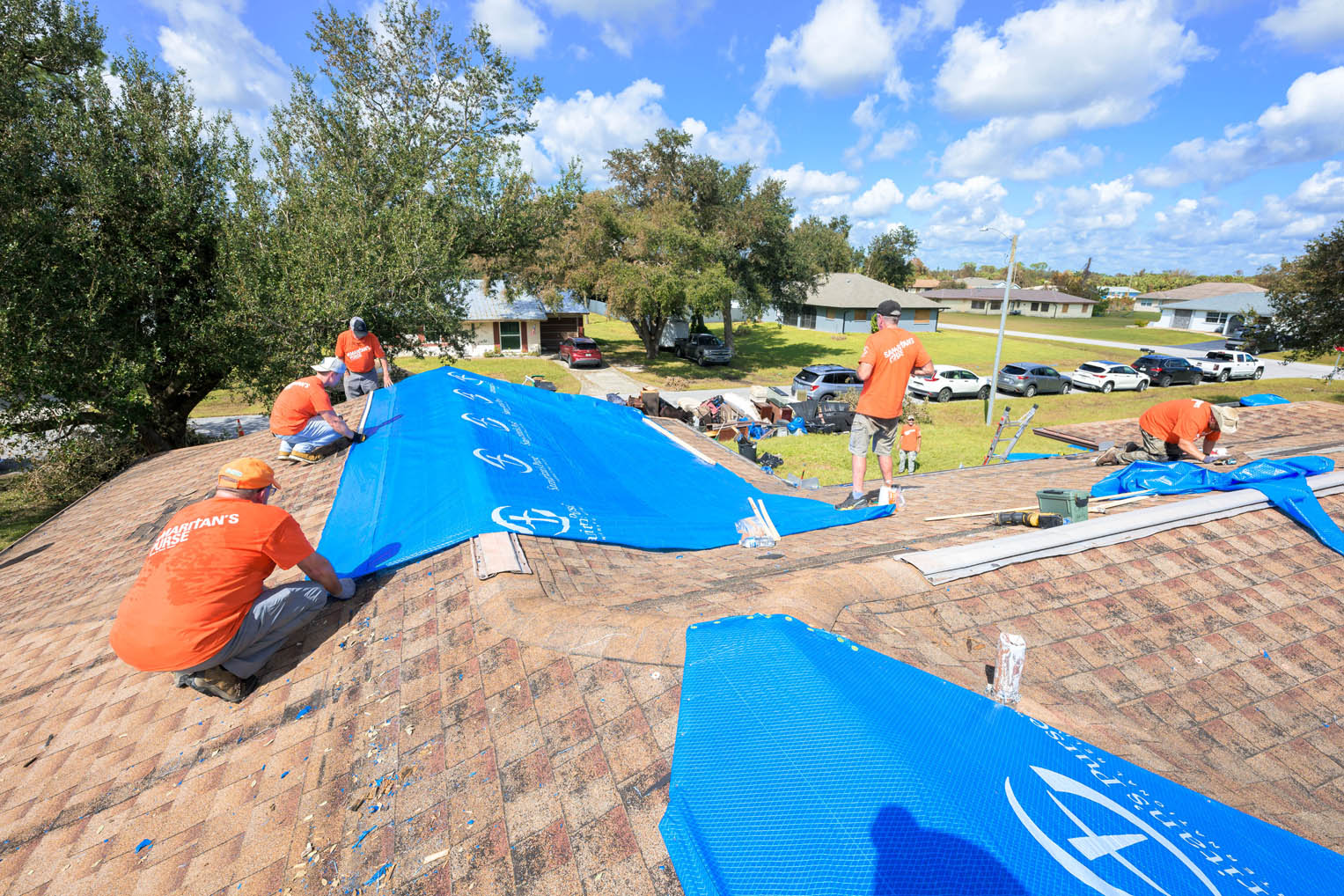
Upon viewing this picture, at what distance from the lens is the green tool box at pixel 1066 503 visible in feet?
17.4

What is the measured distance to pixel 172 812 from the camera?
2.67m

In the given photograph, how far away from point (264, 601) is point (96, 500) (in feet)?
28.9

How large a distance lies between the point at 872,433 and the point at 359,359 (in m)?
8.02

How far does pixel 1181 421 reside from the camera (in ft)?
29.5

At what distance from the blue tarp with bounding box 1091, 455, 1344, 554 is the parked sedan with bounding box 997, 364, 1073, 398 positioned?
21878 millimetres

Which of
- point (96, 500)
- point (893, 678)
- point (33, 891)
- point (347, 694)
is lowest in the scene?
point (96, 500)

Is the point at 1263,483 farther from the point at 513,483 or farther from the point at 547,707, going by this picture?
the point at 513,483

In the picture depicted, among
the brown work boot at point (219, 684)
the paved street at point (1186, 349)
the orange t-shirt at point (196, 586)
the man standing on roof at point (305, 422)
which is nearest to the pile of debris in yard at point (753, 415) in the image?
the man standing on roof at point (305, 422)

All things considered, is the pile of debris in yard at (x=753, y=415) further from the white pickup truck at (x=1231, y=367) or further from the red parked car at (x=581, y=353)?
the white pickup truck at (x=1231, y=367)

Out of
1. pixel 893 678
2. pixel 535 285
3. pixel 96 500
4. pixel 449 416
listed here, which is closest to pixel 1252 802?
pixel 893 678

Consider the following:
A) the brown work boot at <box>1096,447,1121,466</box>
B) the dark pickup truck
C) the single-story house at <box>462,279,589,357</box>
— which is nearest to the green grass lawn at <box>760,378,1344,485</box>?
the brown work boot at <box>1096,447,1121,466</box>

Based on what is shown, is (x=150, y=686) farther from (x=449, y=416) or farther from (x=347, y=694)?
(x=449, y=416)

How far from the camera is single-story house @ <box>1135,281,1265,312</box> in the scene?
67188 mm

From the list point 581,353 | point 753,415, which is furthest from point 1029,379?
point 581,353
